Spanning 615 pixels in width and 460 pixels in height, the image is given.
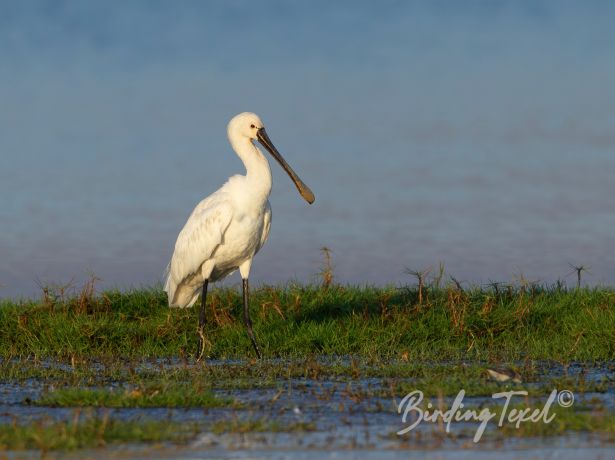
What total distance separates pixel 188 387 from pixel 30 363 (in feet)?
12.4

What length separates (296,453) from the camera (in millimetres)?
6180

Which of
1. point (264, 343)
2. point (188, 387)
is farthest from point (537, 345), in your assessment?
point (188, 387)

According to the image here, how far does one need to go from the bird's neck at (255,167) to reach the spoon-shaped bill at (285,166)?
0.39m

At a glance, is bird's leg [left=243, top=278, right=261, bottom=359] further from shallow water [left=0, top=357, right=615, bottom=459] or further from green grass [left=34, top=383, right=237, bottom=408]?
green grass [left=34, top=383, right=237, bottom=408]

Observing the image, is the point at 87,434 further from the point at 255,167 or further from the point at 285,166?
the point at 285,166

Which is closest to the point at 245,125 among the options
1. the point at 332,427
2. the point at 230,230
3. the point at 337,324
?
the point at 230,230

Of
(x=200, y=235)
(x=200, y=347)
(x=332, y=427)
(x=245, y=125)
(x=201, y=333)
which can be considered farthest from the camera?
(x=245, y=125)

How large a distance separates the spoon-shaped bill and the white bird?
1 centimetres

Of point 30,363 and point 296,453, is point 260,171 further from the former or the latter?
point 296,453

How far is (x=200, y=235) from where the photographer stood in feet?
42.8

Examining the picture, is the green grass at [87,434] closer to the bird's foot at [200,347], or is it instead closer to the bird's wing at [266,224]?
the bird's foot at [200,347]

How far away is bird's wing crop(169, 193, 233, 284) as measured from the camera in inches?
505

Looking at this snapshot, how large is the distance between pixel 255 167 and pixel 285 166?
1566mm

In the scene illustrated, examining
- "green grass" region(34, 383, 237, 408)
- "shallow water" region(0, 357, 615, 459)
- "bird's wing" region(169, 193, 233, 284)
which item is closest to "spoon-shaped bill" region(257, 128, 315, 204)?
"bird's wing" region(169, 193, 233, 284)
